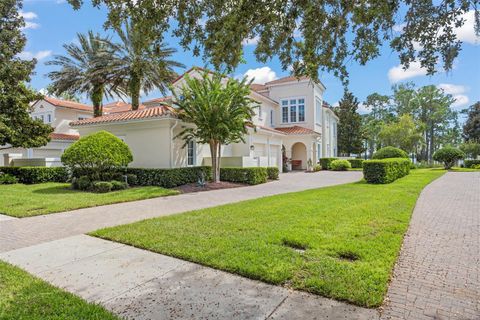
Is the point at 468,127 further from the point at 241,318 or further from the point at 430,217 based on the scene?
the point at 241,318

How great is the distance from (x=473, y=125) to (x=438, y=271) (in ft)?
187

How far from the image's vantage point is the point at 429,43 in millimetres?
4406

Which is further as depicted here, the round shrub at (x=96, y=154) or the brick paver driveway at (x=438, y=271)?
the round shrub at (x=96, y=154)

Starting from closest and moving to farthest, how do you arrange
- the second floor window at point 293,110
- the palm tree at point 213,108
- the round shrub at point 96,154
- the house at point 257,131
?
the round shrub at point 96,154
the palm tree at point 213,108
the house at point 257,131
the second floor window at point 293,110

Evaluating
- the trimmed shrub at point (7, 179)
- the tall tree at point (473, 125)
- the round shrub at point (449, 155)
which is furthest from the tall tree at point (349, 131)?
the trimmed shrub at point (7, 179)

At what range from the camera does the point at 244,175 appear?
17.5 meters

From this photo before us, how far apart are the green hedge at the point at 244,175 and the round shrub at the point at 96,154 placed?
18.9 feet

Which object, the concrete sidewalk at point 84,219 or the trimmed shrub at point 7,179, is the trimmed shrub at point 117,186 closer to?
the concrete sidewalk at point 84,219

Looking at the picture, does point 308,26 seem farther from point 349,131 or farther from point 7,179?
point 349,131

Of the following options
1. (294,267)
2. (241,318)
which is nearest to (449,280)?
(294,267)

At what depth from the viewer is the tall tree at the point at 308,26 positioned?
429 cm

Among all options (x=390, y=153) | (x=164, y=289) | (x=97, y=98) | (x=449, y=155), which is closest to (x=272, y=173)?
(x=390, y=153)

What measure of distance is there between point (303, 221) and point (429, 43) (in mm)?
4491

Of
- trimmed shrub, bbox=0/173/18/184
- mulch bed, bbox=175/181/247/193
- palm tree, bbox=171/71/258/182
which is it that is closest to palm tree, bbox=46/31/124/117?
trimmed shrub, bbox=0/173/18/184
